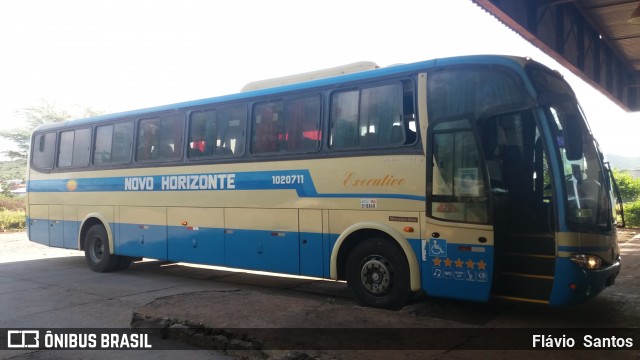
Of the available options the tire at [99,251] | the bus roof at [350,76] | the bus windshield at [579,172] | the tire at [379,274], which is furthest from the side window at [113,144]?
the bus windshield at [579,172]

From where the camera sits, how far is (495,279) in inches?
240

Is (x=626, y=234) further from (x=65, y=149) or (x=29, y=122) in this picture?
(x=29, y=122)

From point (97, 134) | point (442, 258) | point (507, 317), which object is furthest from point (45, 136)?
point (507, 317)

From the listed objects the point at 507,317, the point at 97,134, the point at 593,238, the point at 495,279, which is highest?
the point at 97,134

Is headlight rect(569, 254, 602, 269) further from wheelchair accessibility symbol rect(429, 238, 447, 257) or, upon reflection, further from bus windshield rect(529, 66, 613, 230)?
wheelchair accessibility symbol rect(429, 238, 447, 257)

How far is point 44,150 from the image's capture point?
1254 centimetres

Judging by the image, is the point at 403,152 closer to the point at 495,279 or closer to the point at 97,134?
the point at 495,279

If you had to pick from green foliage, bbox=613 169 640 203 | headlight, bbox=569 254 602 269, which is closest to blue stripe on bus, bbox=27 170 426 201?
headlight, bbox=569 254 602 269

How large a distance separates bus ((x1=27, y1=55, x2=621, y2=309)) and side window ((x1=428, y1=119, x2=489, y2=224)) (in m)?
0.02

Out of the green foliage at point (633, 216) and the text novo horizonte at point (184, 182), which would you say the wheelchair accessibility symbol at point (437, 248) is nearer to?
the text novo horizonte at point (184, 182)

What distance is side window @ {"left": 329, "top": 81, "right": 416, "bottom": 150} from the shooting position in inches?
263

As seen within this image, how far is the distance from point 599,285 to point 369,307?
2816 millimetres

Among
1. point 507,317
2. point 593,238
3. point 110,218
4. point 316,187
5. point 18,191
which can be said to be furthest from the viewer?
point 18,191

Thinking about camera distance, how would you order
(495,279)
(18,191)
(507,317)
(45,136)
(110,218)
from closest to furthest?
(495,279), (507,317), (110,218), (45,136), (18,191)
